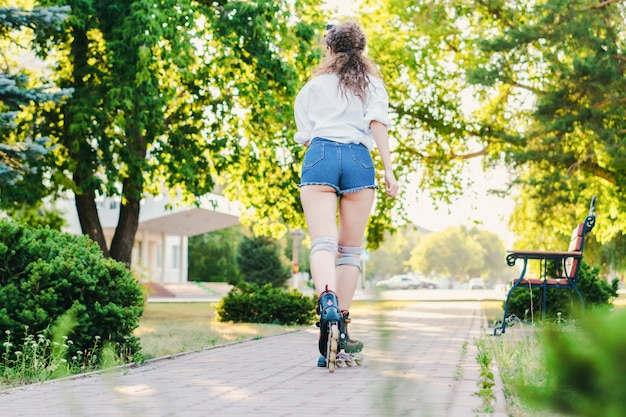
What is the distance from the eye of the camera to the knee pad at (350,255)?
6.27 meters

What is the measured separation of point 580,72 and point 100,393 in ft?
52.7

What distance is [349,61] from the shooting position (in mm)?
6352

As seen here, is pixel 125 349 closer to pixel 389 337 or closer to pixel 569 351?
pixel 389 337

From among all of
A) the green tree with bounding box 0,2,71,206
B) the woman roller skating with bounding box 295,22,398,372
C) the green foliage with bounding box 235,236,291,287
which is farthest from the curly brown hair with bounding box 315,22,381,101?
the green foliage with bounding box 235,236,291,287

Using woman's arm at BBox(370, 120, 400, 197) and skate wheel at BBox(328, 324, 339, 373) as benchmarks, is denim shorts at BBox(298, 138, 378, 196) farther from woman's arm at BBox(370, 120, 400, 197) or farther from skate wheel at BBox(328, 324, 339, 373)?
skate wheel at BBox(328, 324, 339, 373)

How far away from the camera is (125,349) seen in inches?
280

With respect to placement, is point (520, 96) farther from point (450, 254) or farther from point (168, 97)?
point (450, 254)

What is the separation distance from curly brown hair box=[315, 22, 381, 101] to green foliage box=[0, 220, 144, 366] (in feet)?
8.38

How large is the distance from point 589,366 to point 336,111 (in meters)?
5.55

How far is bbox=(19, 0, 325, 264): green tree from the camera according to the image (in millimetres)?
16266

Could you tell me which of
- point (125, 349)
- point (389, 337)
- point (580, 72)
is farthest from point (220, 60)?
point (389, 337)

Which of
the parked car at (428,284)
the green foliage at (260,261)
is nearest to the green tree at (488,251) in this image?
the parked car at (428,284)

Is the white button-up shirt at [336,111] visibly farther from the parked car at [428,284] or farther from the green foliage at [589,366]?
the parked car at [428,284]

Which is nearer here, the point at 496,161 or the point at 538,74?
the point at 538,74
